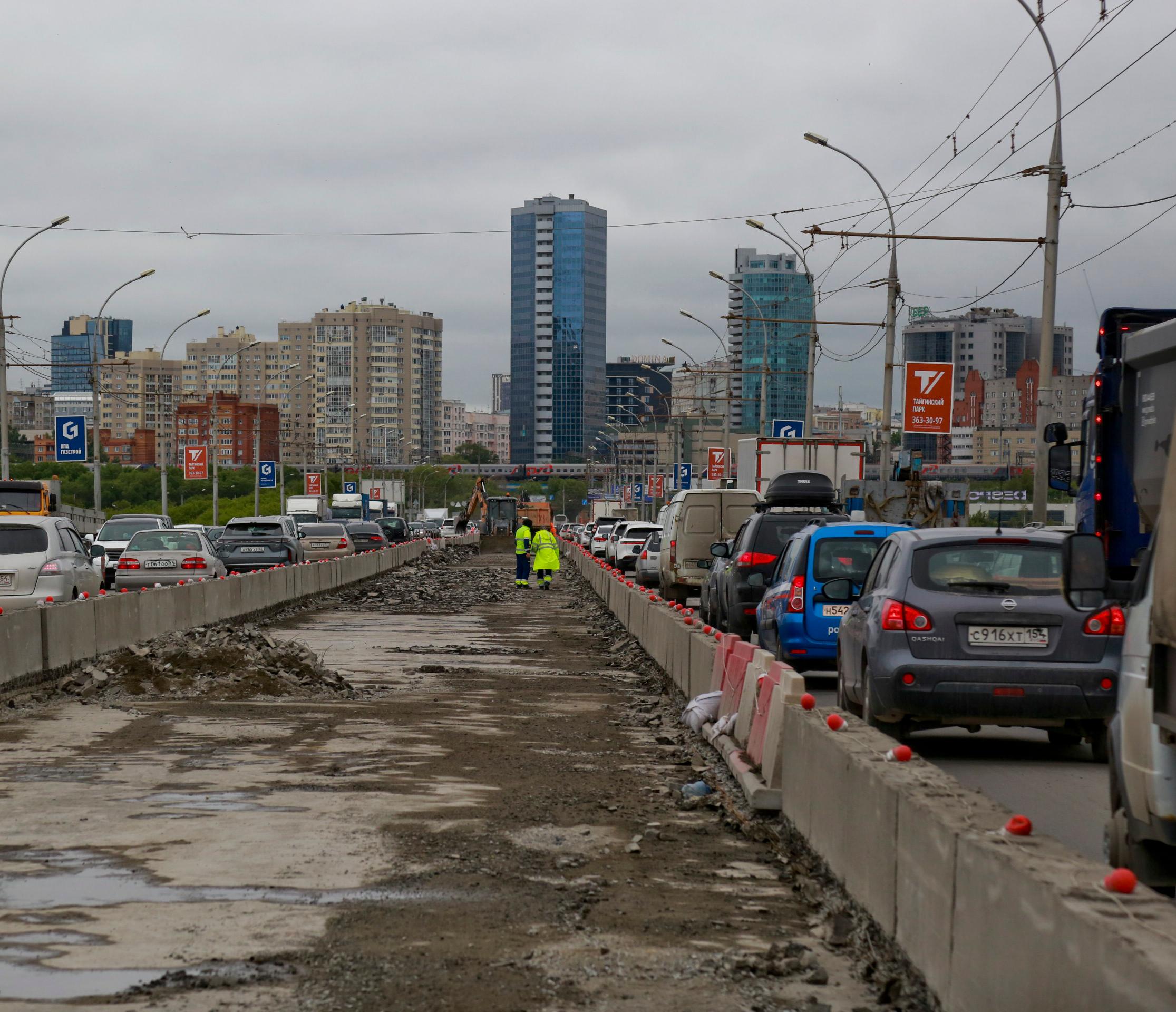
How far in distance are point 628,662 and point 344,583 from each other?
2324 cm

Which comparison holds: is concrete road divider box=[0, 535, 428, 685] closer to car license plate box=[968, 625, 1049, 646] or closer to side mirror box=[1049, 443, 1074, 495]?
car license plate box=[968, 625, 1049, 646]

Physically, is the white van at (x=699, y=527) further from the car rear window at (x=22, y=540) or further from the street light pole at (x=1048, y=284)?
the car rear window at (x=22, y=540)

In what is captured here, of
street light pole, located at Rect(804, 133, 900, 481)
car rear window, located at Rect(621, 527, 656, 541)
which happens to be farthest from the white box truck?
car rear window, located at Rect(621, 527, 656, 541)

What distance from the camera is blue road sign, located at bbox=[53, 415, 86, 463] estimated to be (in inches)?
1842

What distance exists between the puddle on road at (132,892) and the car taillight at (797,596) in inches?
395

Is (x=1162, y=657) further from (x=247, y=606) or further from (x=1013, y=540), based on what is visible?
(x=247, y=606)

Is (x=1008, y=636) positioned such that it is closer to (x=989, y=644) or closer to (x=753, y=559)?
(x=989, y=644)

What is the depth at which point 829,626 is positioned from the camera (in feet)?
55.1

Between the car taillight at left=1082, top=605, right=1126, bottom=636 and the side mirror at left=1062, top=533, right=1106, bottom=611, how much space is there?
14.7ft

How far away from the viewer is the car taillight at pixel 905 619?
11.2m

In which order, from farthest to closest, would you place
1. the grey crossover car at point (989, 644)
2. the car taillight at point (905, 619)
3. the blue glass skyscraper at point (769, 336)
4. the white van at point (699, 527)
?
the blue glass skyscraper at point (769, 336)
the white van at point (699, 527)
the car taillight at point (905, 619)
the grey crossover car at point (989, 644)

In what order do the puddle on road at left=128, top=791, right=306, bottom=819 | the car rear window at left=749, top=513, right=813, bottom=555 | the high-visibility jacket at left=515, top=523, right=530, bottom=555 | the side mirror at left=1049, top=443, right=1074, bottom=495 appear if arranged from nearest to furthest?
1. the puddle on road at left=128, top=791, right=306, bottom=819
2. the side mirror at left=1049, top=443, right=1074, bottom=495
3. the car rear window at left=749, top=513, right=813, bottom=555
4. the high-visibility jacket at left=515, top=523, right=530, bottom=555

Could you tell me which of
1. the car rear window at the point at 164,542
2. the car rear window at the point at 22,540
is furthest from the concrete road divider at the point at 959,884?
the car rear window at the point at 164,542

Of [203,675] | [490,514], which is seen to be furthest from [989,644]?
[490,514]
